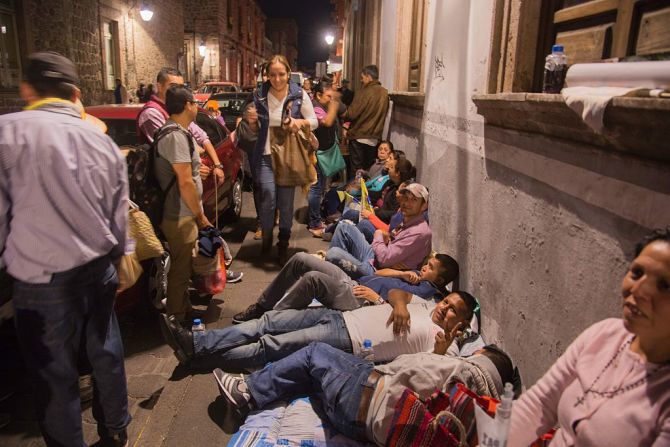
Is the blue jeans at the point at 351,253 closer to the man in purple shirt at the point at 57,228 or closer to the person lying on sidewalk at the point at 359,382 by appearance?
the person lying on sidewalk at the point at 359,382

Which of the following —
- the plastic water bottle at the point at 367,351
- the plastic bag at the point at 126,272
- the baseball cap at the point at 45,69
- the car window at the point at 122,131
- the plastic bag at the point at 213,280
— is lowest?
the plastic water bottle at the point at 367,351

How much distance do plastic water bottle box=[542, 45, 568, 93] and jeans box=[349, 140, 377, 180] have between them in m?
5.60

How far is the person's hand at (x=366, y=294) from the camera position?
148 inches

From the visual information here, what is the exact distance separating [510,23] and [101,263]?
2.71m

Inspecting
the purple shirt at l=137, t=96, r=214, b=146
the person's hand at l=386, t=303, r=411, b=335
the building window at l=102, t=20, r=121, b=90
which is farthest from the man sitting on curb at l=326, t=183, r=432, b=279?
the building window at l=102, t=20, r=121, b=90

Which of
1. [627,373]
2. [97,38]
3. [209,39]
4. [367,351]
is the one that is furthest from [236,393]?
[209,39]

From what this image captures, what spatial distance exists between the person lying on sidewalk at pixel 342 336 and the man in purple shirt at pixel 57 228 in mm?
820

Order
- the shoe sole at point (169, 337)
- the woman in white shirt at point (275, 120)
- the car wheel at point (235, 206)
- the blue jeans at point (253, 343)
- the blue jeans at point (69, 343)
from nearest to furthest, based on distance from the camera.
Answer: the blue jeans at point (69, 343) → the shoe sole at point (169, 337) → the blue jeans at point (253, 343) → the woman in white shirt at point (275, 120) → the car wheel at point (235, 206)

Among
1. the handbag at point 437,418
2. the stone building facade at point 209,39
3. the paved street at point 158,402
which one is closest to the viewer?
the handbag at point 437,418

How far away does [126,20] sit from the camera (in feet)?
54.4

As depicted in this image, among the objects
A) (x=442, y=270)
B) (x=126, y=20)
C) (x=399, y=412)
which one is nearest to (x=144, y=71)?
(x=126, y=20)

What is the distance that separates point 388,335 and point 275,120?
8.93 ft

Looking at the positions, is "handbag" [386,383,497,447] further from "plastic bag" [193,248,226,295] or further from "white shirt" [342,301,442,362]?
"plastic bag" [193,248,226,295]

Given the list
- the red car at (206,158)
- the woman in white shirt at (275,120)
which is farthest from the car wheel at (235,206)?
the woman in white shirt at (275,120)
